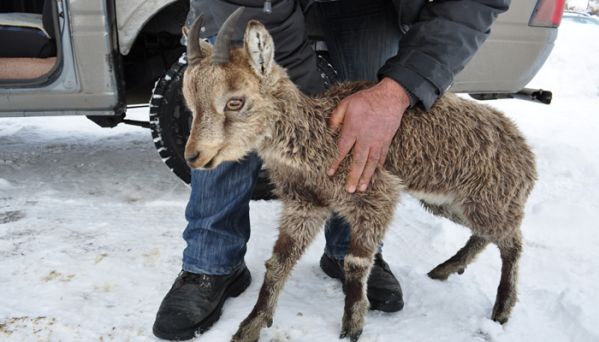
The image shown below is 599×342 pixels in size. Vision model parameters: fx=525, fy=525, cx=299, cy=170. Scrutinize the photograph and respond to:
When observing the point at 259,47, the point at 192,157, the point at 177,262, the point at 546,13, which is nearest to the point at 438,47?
the point at 259,47

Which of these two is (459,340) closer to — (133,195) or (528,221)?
(528,221)

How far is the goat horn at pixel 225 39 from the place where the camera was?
194 centimetres

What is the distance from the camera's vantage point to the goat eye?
2021 millimetres

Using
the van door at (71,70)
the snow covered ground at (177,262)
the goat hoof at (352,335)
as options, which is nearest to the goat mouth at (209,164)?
the snow covered ground at (177,262)

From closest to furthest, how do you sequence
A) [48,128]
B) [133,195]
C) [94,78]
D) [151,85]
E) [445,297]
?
[445,297] < [94,78] < [133,195] < [151,85] < [48,128]

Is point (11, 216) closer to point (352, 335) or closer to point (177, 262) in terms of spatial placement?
point (177, 262)

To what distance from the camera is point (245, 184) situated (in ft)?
8.44

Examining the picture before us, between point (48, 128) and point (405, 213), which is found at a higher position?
point (405, 213)

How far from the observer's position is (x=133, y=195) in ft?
12.8

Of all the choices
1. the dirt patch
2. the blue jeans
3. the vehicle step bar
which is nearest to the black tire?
the blue jeans

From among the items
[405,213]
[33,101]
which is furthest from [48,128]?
[405,213]

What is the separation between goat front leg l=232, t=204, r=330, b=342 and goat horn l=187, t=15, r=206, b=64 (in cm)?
78

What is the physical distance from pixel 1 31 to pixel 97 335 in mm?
2871

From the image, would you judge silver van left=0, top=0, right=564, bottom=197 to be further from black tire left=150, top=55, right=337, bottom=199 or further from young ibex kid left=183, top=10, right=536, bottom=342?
young ibex kid left=183, top=10, right=536, bottom=342
